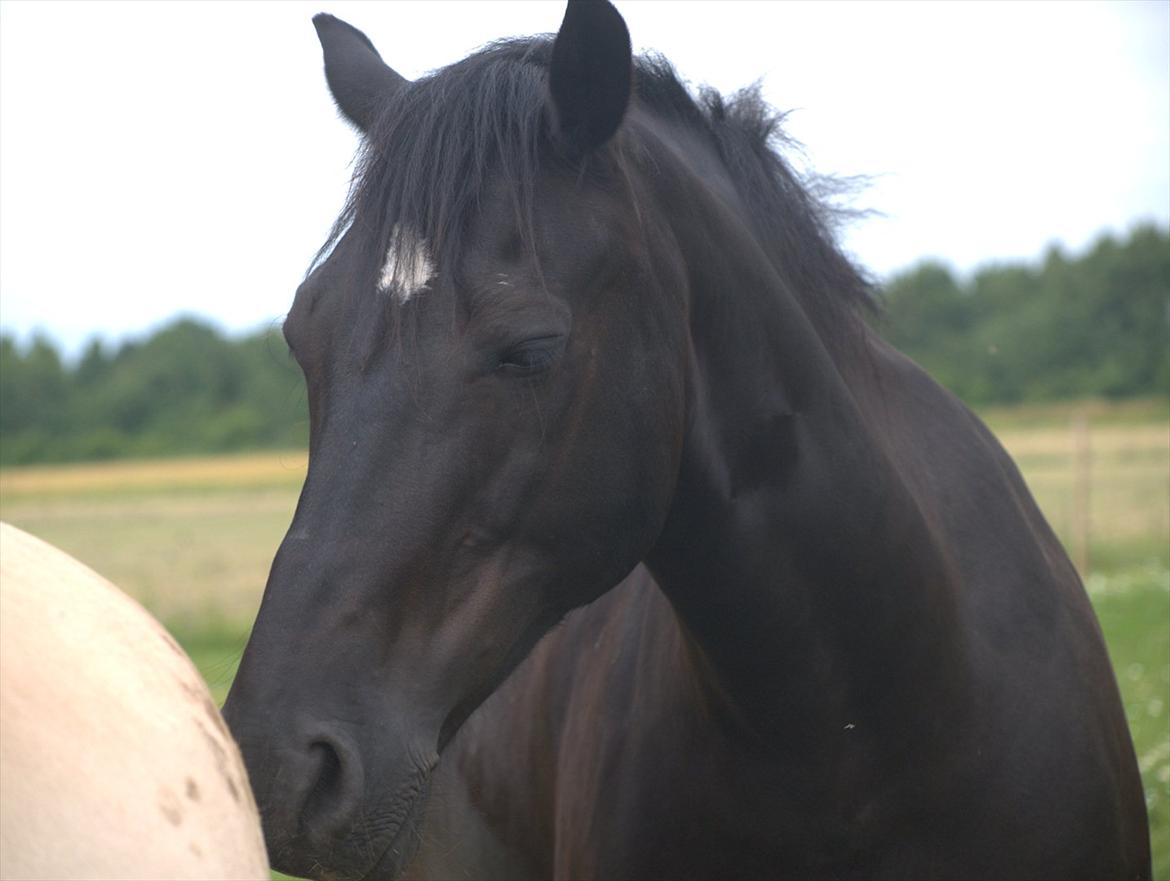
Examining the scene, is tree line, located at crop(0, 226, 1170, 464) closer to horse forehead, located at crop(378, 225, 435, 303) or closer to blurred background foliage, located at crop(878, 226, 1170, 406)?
blurred background foliage, located at crop(878, 226, 1170, 406)

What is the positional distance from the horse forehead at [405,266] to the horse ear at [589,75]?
0.96ft

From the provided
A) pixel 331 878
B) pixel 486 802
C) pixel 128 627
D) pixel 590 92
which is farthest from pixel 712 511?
pixel 486 802

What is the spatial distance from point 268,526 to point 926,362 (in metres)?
16.7

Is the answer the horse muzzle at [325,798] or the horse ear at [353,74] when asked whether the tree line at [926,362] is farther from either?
the horse muzzle at [325,798]

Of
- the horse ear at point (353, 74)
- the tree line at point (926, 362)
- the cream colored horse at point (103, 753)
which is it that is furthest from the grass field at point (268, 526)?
the cream colored horse at point (103, 753)

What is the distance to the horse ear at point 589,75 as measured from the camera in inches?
64.9

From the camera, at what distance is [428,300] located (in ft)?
5.10

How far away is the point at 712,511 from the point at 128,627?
45.3 inches

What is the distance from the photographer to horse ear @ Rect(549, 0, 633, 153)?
165 cm

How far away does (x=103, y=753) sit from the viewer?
0.74 meters

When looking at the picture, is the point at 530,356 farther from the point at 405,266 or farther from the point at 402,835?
the point at 402,835

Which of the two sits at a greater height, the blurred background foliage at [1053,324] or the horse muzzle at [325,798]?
the blurred background foliage at [1053,324]

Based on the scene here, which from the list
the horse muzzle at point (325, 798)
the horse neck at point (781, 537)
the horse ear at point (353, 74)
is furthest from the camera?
the horse ear at point (353, 74)

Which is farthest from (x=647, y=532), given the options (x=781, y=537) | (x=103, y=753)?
(x=103, y=753)
